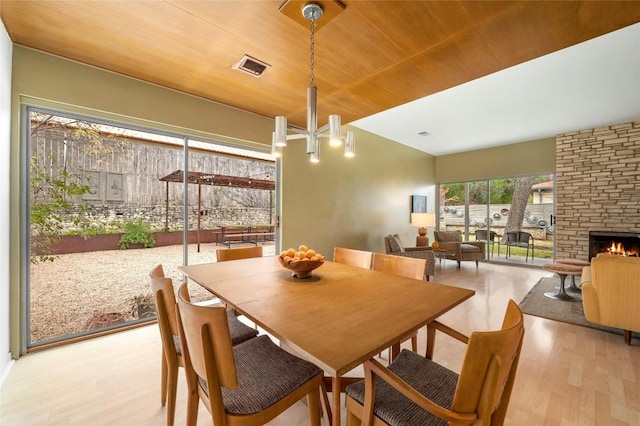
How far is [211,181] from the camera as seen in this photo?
12.4 feet

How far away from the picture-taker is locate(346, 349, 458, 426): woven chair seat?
981 millimetres

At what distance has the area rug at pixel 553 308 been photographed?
2.95 metres

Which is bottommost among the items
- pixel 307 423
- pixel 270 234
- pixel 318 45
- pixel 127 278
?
pixel 307 423

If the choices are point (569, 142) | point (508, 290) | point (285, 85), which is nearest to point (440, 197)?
point (569, 142)

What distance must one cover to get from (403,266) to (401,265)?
0.02 m

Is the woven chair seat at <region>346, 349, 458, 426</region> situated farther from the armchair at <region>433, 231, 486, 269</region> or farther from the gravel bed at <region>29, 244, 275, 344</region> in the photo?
the armchair at <region>433, 231, 486, 269</region>

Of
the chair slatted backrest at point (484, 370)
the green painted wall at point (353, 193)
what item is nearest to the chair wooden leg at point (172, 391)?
the chair slatted backrest at point (484, 370)

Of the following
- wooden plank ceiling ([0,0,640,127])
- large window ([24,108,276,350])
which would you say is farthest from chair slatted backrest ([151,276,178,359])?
large window ([24,108,276,350])

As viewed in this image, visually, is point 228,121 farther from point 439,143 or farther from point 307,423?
point 439,143

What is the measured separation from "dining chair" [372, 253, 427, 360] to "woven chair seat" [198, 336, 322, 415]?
1030 millimetres

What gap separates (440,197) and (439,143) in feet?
6.29

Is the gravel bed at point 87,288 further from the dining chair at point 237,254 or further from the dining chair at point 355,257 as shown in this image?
the dining chair at point 355,257

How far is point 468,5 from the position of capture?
1747 millimetres

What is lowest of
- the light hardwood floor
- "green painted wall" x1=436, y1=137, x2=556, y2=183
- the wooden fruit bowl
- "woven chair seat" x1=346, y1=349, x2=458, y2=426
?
the light hardwood floor
